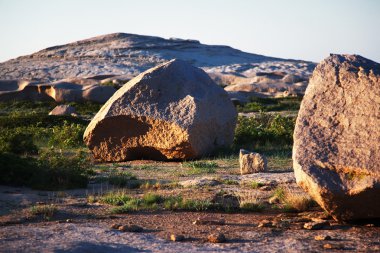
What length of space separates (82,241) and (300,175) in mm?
2136

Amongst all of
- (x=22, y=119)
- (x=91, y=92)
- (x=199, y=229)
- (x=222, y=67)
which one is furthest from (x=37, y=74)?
(x=199, y=229)

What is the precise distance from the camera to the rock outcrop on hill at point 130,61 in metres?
56.5

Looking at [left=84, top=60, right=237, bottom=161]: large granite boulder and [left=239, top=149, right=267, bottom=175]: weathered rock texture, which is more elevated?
[left=84, top=60, right=237, bottom=161]: large granite boulder

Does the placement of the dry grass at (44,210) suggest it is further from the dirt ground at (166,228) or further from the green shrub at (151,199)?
the green shrub at (151,199)

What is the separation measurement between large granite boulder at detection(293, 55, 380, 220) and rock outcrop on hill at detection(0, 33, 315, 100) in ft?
129

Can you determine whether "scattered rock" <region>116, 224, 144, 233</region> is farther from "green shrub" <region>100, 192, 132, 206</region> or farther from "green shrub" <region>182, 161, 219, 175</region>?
"green shrub" <region>182, 161, 219, 175</region>

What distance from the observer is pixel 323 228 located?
6.10m

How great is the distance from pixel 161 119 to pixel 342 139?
6.61 m

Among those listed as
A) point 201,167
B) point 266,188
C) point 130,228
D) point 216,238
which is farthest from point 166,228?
point 201,167

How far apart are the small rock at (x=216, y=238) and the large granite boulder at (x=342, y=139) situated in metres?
0.98

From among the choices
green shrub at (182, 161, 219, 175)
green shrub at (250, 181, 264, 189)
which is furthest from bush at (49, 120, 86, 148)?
green shrub at (250, 181, 264, 189)

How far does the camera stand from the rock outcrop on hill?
185 feet

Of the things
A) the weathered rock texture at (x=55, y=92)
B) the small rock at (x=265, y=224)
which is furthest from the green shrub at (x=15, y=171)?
the weathered rock texture at (x=55, y=92)

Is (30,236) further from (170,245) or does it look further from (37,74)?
(37,74)
